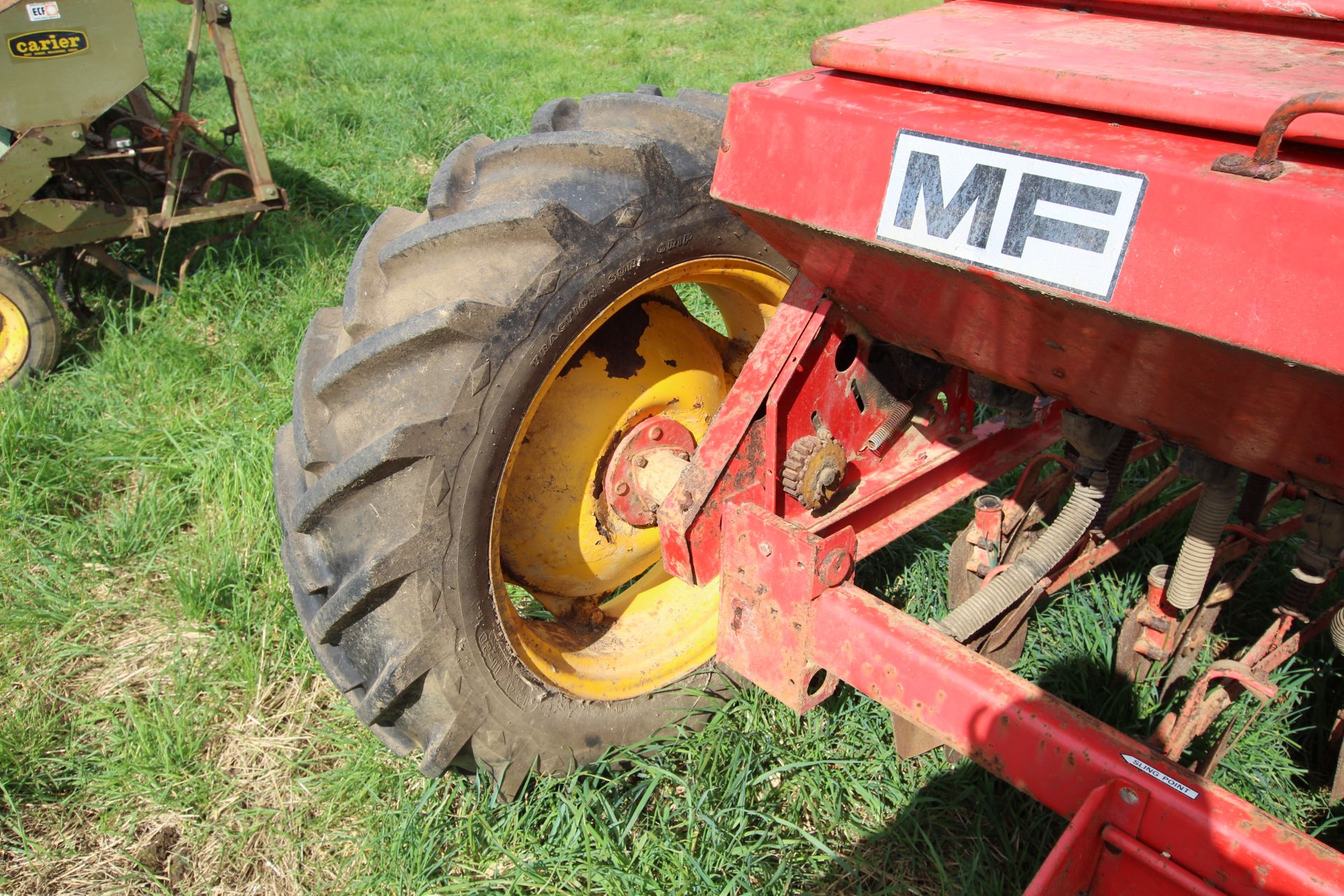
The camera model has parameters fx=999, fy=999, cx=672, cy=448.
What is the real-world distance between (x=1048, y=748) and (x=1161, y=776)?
0.51 ft

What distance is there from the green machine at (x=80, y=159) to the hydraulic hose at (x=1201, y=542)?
387 centimetres

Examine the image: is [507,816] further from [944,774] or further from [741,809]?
[944,774]

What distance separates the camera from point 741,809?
216 cm

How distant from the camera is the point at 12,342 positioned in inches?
147

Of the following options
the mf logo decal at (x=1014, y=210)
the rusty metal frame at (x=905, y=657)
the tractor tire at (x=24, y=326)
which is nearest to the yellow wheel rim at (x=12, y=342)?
the tractor tire at (x=24, y=326)

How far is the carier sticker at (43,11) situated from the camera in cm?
376

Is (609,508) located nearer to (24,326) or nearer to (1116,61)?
(1116,61)

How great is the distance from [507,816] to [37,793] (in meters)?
1.10

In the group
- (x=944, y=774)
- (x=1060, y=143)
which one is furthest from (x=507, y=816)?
(x=1060, y=143)

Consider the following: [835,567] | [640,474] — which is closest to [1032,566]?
[835,567]

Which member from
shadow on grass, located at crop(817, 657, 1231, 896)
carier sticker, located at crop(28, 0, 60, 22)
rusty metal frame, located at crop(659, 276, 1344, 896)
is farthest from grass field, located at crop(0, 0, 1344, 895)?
carier sticker, located at crop(28, 0, 60, 22)

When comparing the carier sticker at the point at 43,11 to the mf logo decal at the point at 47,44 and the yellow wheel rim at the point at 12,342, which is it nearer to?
the mf logo decal at the point at 47,44

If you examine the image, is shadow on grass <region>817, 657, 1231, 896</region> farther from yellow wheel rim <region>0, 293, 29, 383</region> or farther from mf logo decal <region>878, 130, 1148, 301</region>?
yellow wheel rim <region>0, 293, 29, 383</region>

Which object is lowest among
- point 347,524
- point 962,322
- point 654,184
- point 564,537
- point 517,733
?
point 517,733
